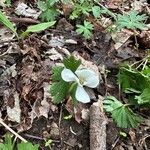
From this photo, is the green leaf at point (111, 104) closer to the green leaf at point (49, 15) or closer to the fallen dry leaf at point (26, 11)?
the green leaf at point (49, 15)

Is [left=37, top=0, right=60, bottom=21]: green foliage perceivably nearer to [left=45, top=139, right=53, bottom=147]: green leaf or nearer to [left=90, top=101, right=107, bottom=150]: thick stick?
[left=90, top=101, right=107, bottom=150]: thick stick

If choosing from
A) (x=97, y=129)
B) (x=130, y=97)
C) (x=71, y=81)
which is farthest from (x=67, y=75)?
(x=130, y=97)

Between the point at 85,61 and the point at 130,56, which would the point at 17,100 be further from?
the point at 130,56

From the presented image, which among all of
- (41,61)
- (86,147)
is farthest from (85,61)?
(86,147)

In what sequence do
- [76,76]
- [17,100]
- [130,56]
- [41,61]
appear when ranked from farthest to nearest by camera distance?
[130,56], [41,61], [17,100], [76,76]

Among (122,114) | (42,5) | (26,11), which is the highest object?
(42,5)

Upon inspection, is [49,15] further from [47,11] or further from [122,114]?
[122,114]
